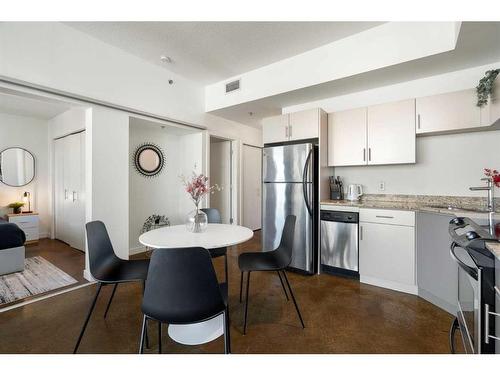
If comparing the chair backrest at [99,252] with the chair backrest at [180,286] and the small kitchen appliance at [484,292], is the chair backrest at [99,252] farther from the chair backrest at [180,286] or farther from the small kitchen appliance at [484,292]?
the small kitchen appliance at [484,292]

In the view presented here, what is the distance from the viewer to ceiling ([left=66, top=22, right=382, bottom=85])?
2539 mm

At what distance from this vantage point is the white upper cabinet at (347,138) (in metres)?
2.96

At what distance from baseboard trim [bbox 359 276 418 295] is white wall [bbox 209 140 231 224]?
9.35 feet

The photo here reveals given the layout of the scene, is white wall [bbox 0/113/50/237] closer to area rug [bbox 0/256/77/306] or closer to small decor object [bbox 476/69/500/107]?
area rug [bbox 0/256/77/306]

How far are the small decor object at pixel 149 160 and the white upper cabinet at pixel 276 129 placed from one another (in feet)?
6.42

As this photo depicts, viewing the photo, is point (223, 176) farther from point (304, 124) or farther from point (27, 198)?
point (27, 198)

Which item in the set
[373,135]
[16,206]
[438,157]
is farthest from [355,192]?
[16,206]

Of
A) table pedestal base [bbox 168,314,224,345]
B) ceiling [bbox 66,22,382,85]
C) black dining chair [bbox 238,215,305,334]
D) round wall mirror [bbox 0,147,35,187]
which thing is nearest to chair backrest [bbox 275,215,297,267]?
black dining chair [bbox 238,215,305,334]

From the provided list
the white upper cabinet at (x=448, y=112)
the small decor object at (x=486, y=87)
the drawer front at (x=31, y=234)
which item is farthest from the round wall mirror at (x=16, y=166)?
the small decor object at (x=486, y=87)

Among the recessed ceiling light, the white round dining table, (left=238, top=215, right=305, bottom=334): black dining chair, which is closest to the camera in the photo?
the white round dining table

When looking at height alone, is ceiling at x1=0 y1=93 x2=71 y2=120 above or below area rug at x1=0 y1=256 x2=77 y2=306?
above

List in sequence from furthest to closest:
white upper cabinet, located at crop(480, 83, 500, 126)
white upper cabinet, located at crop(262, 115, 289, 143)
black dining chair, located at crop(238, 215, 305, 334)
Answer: white upper cabinet, located at crop(262, 115, 289, 143) < white upper cabinet, located at crop(480, 83, 500, 126) < black dining chair, located at crop(238, 215, 305, 334)

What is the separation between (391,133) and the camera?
2.77m

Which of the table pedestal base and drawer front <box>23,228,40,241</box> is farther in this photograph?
drawer front <box>23,228,40,241</box>
